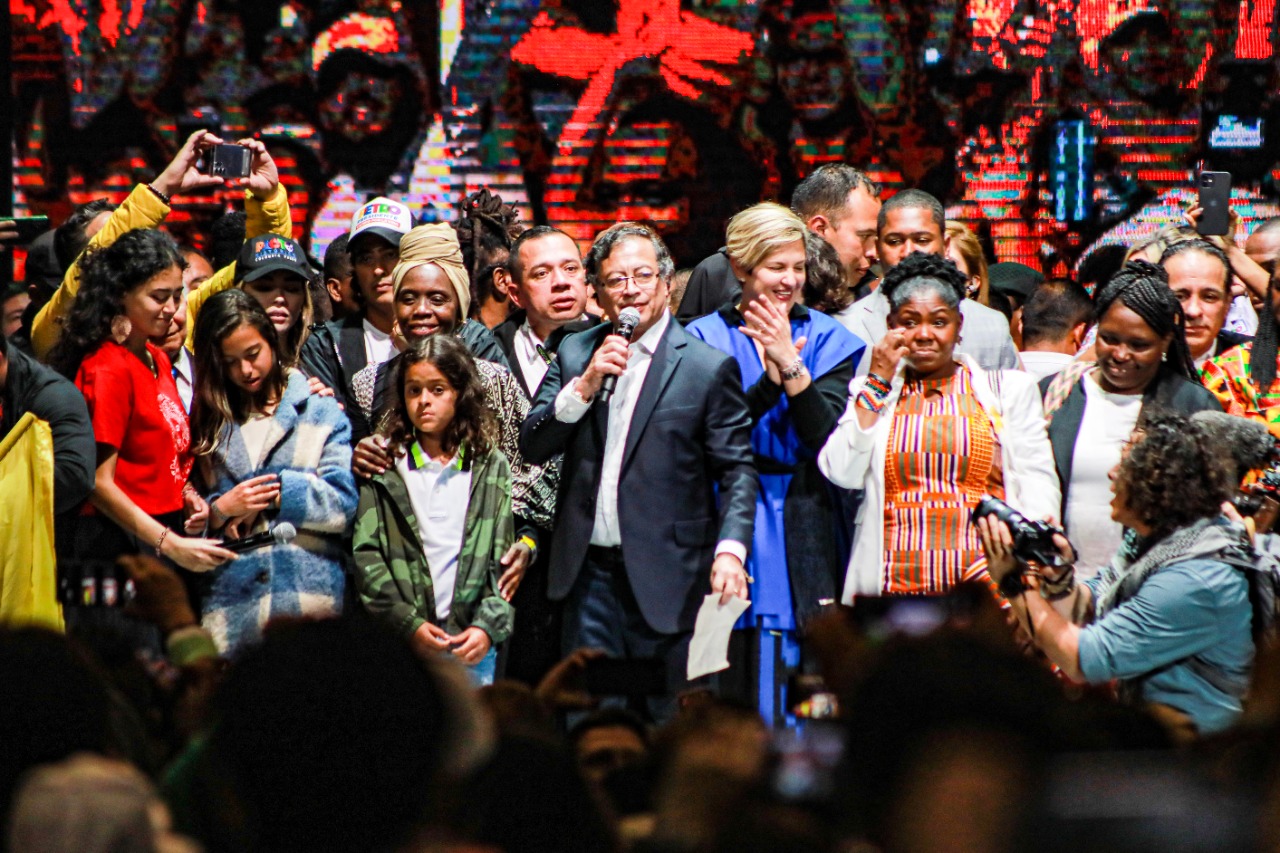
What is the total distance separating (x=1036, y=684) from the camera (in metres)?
1.53

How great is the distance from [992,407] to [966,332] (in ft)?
2.19

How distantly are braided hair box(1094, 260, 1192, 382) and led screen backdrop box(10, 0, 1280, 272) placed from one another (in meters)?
2.68

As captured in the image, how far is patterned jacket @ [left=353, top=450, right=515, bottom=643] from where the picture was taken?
3639 millimetres

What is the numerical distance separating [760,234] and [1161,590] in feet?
4.79

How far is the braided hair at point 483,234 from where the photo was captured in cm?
535

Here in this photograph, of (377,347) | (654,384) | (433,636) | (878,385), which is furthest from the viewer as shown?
(377,347)

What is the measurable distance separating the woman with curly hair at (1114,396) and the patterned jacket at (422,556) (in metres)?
1.36

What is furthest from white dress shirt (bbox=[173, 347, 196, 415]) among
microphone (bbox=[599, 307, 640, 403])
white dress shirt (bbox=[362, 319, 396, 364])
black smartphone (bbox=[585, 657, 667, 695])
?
black smartphone (bbox=[585, 657, 667, 695])

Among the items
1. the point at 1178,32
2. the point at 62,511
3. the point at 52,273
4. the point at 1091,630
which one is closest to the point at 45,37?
the point at 52,273

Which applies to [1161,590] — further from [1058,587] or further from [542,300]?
[542,300]

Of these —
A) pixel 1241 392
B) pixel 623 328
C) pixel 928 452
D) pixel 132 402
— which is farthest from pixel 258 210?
pixel 1241 392

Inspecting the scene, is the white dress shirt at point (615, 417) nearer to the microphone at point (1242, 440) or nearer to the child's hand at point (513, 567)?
the child's hand at point (513, 567)

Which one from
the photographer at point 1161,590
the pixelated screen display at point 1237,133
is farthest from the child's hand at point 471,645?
the pixelated screen display at point 1237,133

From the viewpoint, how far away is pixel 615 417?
380 centimetres
